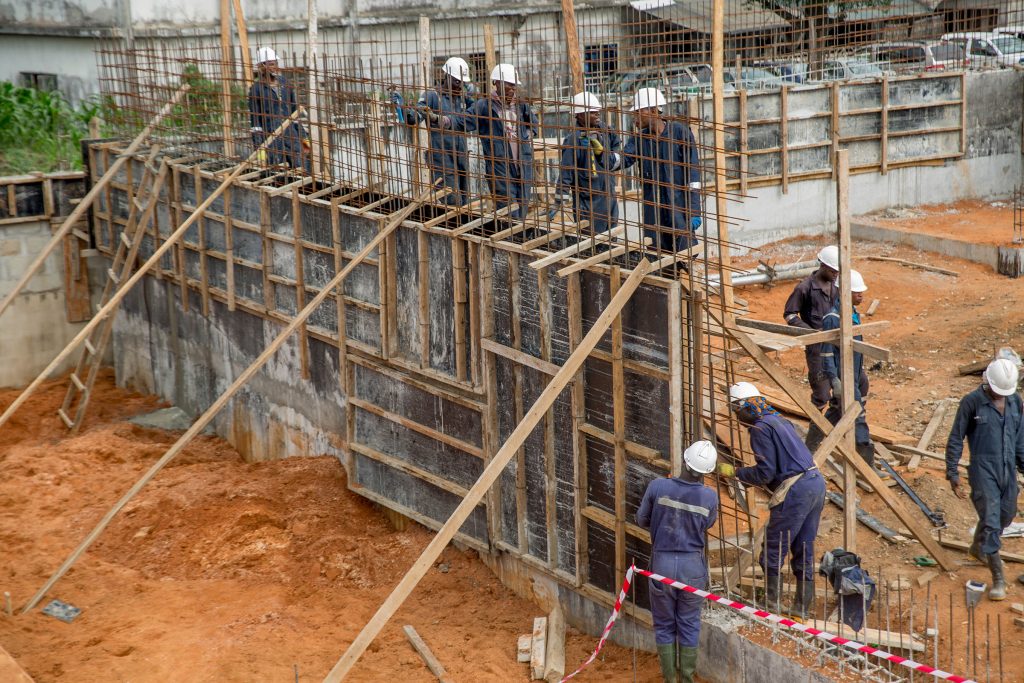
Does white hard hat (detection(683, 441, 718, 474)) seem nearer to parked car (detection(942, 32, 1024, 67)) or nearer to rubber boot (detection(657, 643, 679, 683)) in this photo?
rubber boot (detection(657, 643, 679, 683))

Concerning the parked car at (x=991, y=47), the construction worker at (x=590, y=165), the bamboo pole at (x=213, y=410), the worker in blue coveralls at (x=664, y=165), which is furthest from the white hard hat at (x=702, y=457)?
the parked car at (x=991, y=47)

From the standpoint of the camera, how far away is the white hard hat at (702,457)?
7.22 metres

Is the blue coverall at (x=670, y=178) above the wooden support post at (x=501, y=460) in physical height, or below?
above

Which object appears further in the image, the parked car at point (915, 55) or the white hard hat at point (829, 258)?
the parked car at point (915, 55)

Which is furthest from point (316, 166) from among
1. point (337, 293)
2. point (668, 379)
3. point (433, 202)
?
point (668, 379)

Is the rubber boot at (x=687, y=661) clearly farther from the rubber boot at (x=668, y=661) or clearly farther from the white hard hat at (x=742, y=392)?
the white hard hat at (x=742, y=392)

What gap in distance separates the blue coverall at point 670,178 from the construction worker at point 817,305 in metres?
1.52

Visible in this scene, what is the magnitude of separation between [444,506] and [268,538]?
5.64 feet

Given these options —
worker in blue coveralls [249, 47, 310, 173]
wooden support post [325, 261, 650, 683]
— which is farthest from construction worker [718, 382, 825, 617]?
worker in blue coveralls [249, 47, 310, 173]

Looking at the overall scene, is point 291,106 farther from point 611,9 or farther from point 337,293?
point 611,9

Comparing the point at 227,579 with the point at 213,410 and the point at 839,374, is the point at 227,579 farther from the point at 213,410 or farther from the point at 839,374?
the point at 839,374

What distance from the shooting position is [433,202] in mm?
9867

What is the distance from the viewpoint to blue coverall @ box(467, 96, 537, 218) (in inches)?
356

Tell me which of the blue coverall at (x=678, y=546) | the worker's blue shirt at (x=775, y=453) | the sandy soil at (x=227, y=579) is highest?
the worker's blue shirt at (x=775, y=453)
